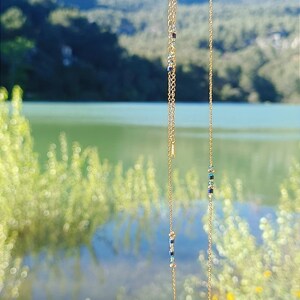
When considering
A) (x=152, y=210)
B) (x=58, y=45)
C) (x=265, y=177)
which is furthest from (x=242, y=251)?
(x=58, y=45)

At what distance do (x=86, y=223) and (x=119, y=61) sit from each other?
1534 inches

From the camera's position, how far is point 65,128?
1402 cm

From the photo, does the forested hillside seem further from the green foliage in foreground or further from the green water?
the green foliage in foreground

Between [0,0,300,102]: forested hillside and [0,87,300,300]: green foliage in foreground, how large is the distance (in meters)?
29.5

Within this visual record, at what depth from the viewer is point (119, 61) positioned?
42750mm

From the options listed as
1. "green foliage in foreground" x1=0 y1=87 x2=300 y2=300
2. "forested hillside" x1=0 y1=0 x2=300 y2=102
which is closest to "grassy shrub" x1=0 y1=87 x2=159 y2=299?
"green foliage in foreground" x1=0 y1=87 x2=300 y2=300

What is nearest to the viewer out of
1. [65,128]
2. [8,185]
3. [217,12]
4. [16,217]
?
[8,185]

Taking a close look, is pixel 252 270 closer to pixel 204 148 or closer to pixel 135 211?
pixel 135 211

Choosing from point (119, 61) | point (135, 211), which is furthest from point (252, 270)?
point (119, 61)

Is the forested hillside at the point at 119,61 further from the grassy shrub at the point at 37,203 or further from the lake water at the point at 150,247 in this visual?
the grassy shrub at the point at 37,203

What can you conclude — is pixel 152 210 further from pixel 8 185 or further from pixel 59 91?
pixel 59 91

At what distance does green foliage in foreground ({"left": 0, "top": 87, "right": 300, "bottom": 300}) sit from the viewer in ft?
9.64

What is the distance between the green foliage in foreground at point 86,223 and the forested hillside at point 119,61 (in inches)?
1162

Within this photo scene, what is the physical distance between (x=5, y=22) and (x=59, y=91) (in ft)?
17.3
